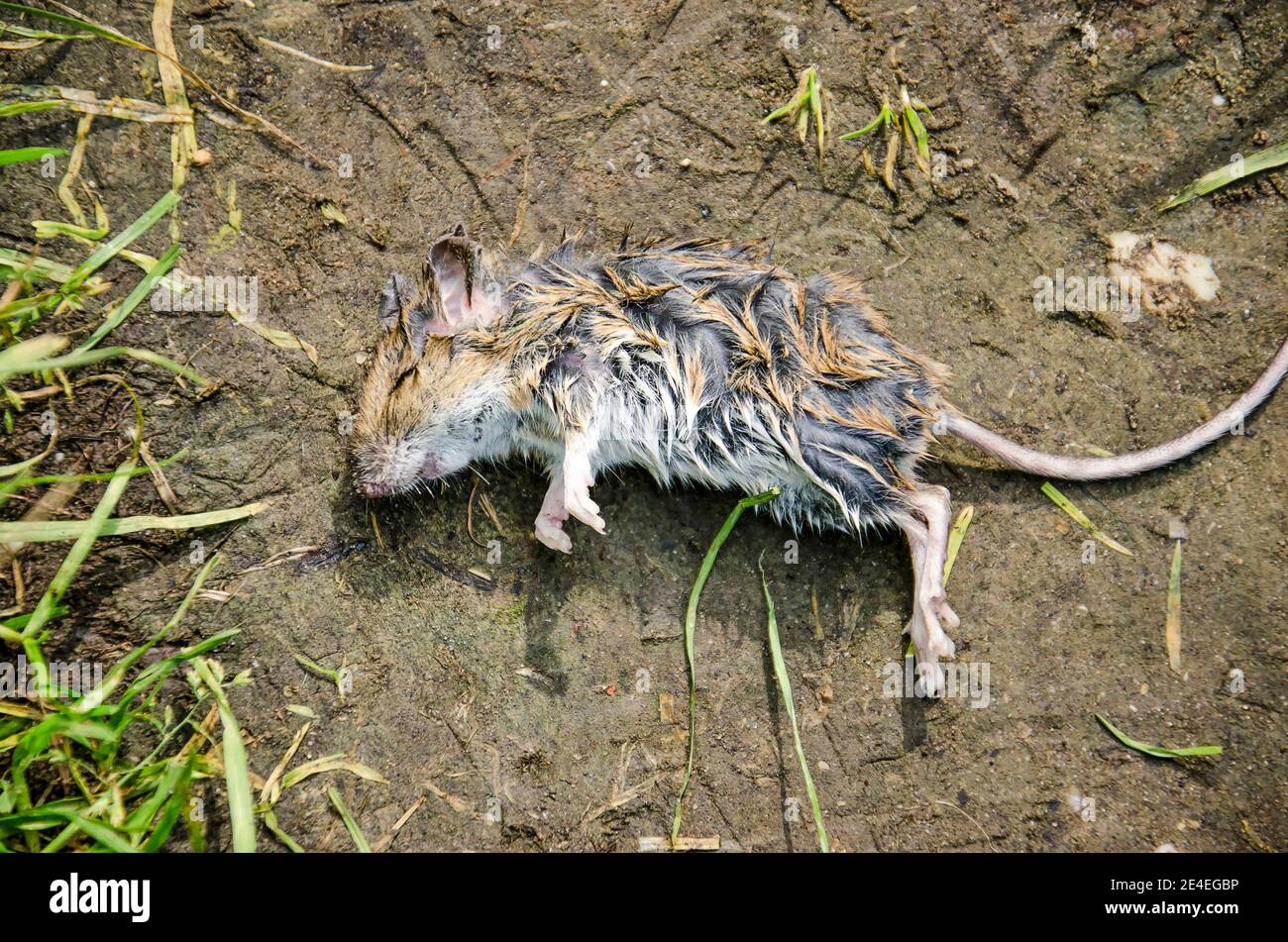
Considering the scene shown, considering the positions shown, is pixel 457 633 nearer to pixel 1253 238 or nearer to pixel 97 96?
pixel 97 96

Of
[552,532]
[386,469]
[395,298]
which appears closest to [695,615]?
[552,532]

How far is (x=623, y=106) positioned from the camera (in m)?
4.03

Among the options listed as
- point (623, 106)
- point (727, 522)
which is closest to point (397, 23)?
point (623, 106)

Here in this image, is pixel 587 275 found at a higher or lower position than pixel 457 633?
higher

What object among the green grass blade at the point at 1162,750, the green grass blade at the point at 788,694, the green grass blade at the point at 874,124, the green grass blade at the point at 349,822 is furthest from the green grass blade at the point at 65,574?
the green grass blade at the point at 1162,750

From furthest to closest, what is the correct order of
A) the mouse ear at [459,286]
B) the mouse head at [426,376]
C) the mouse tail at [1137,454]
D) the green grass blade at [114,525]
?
the mouse tail at [1137,454], the mouse head at [426,376], the mouse ear at [459,286], the green grass blade at [114,525]

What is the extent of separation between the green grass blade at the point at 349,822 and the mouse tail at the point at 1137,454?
294 cm

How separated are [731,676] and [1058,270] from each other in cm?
230

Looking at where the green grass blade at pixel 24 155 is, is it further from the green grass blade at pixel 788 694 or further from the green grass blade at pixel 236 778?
the green grass blade at pixel 788 694

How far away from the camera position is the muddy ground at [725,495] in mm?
3742

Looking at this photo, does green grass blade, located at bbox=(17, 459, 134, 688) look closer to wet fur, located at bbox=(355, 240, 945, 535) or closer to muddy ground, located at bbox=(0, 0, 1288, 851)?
muddy ground, located at bbox=(0, 0, 1288, 851)

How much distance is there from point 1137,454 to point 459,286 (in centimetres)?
293

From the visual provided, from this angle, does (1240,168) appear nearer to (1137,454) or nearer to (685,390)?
(1137,454)

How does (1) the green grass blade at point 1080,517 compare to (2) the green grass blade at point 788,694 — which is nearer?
(2) the green grass blade at point 788,694
